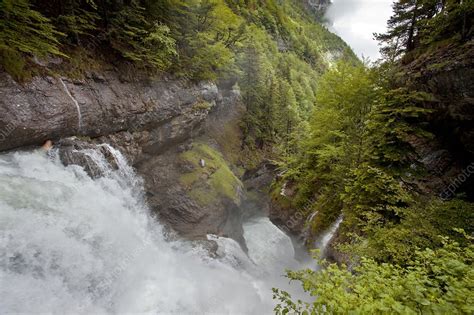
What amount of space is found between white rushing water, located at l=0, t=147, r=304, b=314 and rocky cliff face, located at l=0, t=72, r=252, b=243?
1180 millimetres

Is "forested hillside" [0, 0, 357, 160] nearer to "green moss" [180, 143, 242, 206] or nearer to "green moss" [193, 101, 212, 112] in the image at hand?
"green moss" [193, 101, 212, 112]

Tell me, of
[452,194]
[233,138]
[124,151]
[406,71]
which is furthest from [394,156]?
[233,138]

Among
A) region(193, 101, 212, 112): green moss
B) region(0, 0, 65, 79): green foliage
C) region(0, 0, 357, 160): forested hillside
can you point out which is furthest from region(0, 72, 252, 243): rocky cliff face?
region(0, 0, 357, 160): forested hillside

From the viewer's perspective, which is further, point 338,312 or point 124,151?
point 124,151

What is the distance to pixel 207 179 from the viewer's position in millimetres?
22250

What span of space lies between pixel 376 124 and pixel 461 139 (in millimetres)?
3300

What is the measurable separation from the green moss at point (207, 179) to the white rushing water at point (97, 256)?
3.95 m

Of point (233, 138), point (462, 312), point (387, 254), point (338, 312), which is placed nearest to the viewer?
point (462, 312)

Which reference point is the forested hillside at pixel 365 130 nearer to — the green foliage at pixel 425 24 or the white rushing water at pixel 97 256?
the green foliage at pixel 425 24

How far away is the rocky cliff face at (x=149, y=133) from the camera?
38.8ft

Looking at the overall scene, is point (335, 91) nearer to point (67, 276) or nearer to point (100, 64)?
point (100, 64)

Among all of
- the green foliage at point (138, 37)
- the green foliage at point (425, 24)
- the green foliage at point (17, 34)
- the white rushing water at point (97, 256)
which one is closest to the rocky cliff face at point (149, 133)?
the green foliage at point (17, 34)

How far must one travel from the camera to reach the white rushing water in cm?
843

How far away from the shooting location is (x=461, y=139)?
10.2 metres
